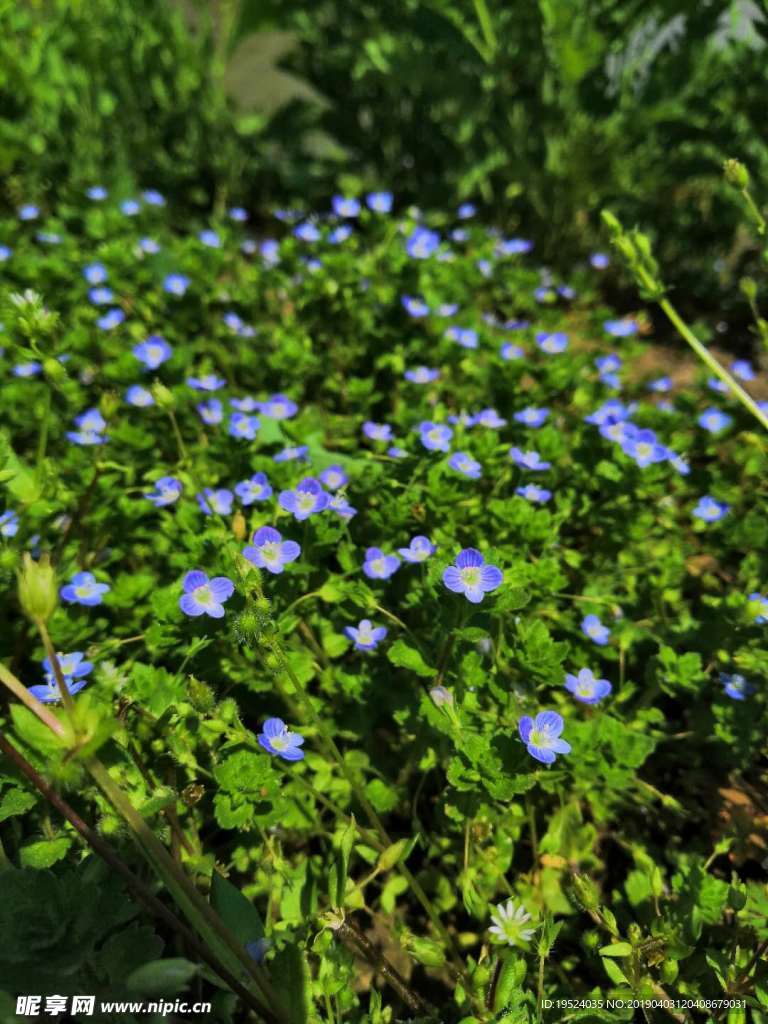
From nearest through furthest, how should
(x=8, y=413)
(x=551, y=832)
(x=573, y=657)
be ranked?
(x=551, y=832) → (x=573, y=657) → (x=8, y=413)

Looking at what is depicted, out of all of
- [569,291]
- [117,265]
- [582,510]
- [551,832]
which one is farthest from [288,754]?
[569,291]

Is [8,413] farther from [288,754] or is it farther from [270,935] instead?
[270,935]

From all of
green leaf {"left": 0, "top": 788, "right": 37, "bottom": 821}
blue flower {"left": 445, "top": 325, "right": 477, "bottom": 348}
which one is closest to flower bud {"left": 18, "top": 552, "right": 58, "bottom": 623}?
green leaf {"left": 0, "top": 788, "right": 37, "bottom": 821}

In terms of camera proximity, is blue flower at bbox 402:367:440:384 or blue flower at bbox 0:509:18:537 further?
blue flower at bbox 402:367:440:384

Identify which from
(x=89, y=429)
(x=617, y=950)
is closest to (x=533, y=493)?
(x=617, y=950)

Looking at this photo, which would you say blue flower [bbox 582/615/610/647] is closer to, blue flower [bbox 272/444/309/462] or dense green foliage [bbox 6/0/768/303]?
blue flower [bbox 272/444/309/462]

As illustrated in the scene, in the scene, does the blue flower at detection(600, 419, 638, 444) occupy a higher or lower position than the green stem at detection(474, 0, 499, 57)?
lower

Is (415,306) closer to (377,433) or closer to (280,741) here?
(377,433)
